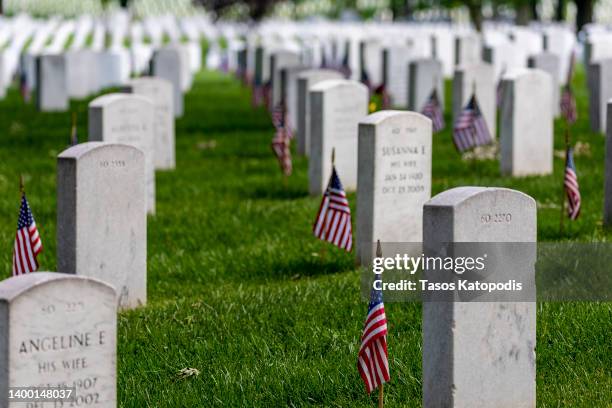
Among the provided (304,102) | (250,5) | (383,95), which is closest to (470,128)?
(304,102)

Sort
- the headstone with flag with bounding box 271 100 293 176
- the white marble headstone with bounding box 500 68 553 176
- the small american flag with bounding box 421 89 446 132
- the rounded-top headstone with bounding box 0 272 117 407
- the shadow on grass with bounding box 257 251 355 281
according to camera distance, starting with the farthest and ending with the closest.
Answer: the small american flag with bounding box 421 89 446 132, the headstone with flag with bounding box 271 100 293 176, the white marble headstone with bounding box 500 68 553 176, the shadow on grass with bounding box 257 251 355 281, the rounded-top headstone with bounding box 0 272 117 407

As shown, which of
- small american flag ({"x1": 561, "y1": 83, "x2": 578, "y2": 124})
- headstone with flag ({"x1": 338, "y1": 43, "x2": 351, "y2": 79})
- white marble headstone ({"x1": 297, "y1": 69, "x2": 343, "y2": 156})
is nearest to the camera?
white marble headstone ({"x1": 297, "y1": 69, "x2": 343, "y2": 156})

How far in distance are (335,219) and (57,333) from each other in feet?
15.6

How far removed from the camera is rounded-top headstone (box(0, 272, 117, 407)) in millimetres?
6066

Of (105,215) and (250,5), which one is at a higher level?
(105,215)

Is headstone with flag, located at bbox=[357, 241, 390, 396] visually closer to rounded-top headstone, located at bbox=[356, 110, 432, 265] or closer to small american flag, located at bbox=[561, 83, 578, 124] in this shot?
rounded-top headstone, located at bbox=[356, 110, 432, 265]

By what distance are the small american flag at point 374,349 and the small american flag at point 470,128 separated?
790 cm

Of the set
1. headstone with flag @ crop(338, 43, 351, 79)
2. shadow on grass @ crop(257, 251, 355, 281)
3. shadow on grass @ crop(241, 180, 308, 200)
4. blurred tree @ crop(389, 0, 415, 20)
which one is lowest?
blurred tree @ crop(389, 0, 415, 20)

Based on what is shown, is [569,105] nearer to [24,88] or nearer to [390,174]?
[390,174]

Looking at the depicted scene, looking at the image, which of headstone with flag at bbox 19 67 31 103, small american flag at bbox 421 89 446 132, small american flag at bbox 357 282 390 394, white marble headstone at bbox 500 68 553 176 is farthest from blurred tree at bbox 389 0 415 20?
small american flag at bbox 357 282 390 394

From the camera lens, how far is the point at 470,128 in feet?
49.2

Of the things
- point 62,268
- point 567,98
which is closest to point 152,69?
point 567,98

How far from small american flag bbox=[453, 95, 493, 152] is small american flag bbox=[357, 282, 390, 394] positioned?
25.9 ft

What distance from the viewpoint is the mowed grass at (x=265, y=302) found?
26.1ft
